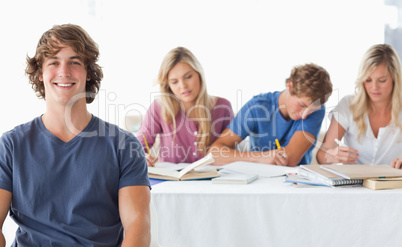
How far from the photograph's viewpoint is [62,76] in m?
1.08

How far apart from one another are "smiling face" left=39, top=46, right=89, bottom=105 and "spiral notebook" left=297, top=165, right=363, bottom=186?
3.14 ft

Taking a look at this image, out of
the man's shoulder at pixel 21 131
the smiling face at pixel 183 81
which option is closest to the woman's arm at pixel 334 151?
the smiling face at pixel 183 81

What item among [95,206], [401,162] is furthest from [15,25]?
[401,162]

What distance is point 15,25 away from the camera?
11.6 feet

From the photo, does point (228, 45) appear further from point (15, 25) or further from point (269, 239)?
point (269, 239)

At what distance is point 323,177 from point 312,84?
25.2 inches

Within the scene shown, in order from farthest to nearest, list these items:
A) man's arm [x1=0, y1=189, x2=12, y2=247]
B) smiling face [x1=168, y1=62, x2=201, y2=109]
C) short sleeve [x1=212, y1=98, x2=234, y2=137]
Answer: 1. short sleeve [x1=212, y1=98, x2=234, y2=137]
2. smiling face [x1=168, y1=62, x2=201, y2=109]
3. man's arm [x1=0, y1=189, x2=12, y2=247]

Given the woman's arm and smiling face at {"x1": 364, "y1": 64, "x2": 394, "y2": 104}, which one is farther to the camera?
smiling face at {"x1": 364, "y1": 64, "x2": 394, "y2": 104}

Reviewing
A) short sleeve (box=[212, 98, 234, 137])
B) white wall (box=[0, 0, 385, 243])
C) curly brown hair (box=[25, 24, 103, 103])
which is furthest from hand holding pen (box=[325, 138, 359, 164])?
white wall (box=[0, 0, 385, 243])

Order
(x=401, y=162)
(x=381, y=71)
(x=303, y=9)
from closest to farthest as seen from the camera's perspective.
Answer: (x=401, y=162) < (x=381, y=71) < (x=303, y=9)

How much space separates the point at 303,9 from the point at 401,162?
2630 millimetres

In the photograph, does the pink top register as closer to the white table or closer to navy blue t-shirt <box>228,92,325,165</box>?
navy blue t-shirt <box>228,92,325,165</box>

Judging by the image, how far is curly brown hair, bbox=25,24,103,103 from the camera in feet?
3.52

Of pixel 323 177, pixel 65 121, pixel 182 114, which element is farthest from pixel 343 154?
pixel 65 121
